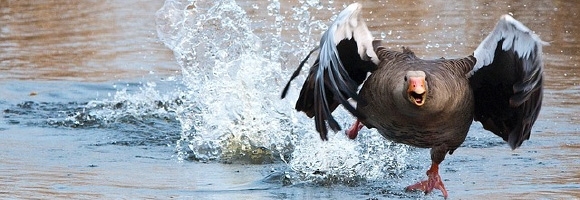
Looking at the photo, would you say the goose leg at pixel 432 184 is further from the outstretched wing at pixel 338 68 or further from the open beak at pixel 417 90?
the open beak at pixel 417 90

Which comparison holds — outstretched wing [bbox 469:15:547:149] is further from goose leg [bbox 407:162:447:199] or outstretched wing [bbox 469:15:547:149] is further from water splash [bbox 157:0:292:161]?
water splash [bbox 157:0:292:161]

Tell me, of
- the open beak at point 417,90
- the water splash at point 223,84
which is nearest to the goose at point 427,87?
the open beak at point 417,90

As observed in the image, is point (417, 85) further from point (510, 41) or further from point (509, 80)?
point (509, 80)

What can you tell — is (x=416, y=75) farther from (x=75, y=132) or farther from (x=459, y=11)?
(x=459, y=11)

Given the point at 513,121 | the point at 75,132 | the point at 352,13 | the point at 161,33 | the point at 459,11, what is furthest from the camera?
the point at 459,11

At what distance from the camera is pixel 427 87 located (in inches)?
245

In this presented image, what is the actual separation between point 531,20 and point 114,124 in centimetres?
722

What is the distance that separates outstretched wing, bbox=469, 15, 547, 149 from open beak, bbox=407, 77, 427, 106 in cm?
82

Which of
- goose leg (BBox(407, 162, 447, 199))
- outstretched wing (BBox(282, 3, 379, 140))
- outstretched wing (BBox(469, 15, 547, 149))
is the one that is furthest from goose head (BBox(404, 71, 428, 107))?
goose leg (BBox(407, 162, 447, 199))

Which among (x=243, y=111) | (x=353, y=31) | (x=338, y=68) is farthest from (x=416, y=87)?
(x=243, y=111)

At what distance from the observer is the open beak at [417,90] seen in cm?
600

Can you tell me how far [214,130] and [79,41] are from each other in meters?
5.78

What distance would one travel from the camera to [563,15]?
15.6 metres

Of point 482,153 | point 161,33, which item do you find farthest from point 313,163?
point 161,33
